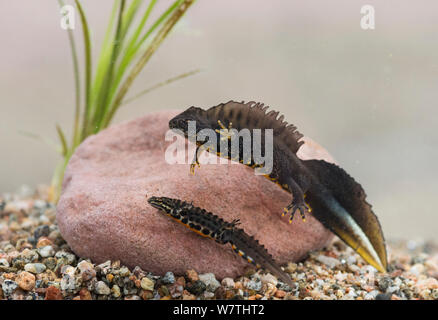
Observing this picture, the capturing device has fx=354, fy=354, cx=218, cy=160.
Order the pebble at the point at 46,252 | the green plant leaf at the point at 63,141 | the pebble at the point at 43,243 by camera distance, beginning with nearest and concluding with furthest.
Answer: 1. the pebble at the point at 46,252
2. the pebble at the point at 43,243
3. the green plant leaf at the point at 63,141

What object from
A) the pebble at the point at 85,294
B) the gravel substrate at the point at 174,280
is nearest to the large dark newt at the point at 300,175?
the gravel substrate at the point at 174,280

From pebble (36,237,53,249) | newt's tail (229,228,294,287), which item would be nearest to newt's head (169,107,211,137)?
newt's tail (229,228,294,287)

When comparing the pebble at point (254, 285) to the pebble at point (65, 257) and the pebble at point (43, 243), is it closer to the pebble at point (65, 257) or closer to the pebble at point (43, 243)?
the pebble at point (65, 257)

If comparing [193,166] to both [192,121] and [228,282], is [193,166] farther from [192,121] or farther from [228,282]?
[228,282]

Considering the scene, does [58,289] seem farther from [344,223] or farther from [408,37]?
[408,37]

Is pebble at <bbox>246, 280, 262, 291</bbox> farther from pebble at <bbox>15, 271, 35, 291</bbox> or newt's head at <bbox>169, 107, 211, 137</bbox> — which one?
pebble at <bbox>15, 271, 35, 291</bbox>

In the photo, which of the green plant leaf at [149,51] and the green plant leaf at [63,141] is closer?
the green plant leaf at [149,51]

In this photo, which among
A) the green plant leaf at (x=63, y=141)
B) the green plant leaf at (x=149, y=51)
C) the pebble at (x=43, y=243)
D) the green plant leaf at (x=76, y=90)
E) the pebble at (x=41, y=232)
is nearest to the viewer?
the pebble at (x=43, y=243)
